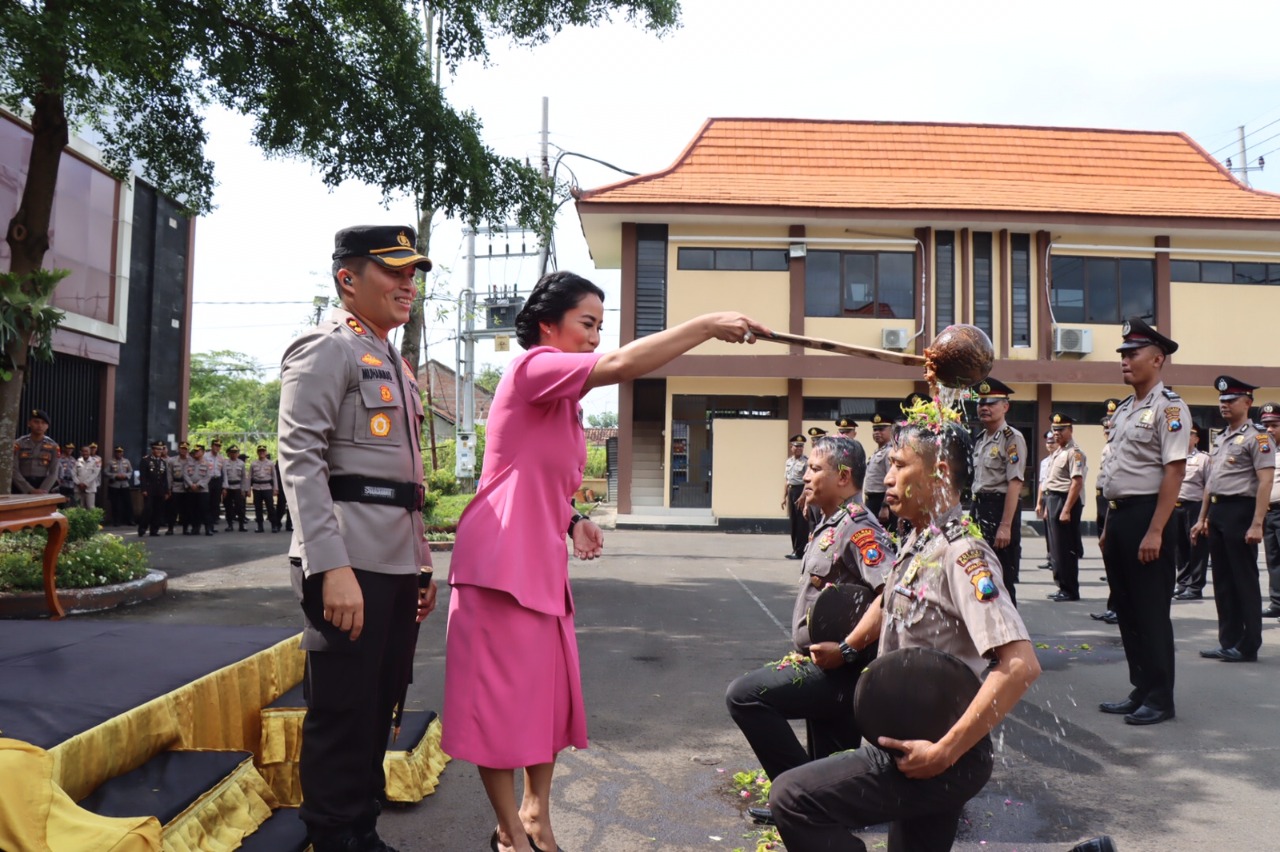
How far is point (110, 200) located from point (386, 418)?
20257mm

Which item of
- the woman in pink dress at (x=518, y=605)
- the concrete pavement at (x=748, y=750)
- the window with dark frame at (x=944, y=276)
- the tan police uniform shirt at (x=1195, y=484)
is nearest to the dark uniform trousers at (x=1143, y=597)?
the concrete pavement at (x=748, y=750)

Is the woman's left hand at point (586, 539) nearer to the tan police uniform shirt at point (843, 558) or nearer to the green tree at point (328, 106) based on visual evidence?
the tan police uniform shirt at point (843, 558)

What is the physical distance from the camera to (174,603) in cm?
899

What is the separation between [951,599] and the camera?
2494 millimetres

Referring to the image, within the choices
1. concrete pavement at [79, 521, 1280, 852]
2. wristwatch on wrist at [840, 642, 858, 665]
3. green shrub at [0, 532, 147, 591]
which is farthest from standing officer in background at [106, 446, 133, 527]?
wristwatch on wrist at [840, 642, 858, 665]

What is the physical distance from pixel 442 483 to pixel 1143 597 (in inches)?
959

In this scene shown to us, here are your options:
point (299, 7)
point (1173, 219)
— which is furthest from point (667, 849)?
point (1173, 219)

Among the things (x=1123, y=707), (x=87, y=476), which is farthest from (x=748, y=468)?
(x=1123, y=707)

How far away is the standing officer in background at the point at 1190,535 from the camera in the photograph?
33.2ft

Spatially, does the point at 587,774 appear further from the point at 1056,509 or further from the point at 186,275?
the point at 186,275

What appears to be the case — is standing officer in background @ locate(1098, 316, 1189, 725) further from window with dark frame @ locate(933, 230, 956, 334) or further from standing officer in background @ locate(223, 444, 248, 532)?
standing officer in background @ locate(223, 444, 248, 532)

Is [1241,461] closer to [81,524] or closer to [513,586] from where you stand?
[513,586]

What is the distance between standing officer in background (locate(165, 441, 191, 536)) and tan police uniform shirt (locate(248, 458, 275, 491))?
1418mm

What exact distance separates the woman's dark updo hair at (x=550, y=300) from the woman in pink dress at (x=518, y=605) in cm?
15
